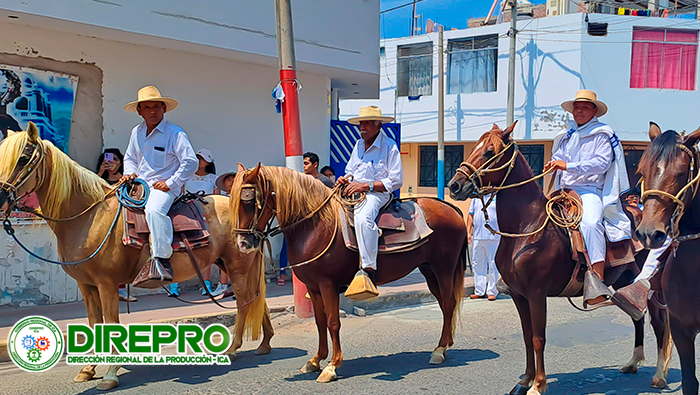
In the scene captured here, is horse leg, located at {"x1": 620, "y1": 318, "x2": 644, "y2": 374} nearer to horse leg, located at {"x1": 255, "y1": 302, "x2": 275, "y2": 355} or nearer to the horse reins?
the horse reins

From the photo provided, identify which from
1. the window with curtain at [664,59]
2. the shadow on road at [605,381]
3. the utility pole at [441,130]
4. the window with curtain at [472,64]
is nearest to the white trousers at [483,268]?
the shadow on road at [605,381]

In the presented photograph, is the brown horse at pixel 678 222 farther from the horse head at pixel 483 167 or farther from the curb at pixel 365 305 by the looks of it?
the curb at pixel 365 305

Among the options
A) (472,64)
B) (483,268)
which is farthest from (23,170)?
(472,64)

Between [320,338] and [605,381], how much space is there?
263cm

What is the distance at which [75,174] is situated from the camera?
516cm

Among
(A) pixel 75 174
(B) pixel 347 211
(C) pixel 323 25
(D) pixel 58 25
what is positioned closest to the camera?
(A) pixel 75 174

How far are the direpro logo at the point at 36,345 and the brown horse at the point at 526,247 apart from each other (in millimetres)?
3986

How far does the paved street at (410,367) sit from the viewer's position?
489cm

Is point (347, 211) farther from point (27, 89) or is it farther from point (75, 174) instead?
point (27, 89)

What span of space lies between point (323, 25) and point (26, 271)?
6.25m

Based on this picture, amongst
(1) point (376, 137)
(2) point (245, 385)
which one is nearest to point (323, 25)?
(1) point (376, 137)

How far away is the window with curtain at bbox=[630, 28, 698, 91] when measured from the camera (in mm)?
19453

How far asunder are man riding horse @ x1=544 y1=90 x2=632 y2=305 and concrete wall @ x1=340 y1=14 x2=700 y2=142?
→ 609 inches

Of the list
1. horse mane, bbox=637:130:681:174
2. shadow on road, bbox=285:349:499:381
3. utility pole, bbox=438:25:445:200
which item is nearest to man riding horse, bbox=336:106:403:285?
shadow on road, bbox=285:349:499:381
